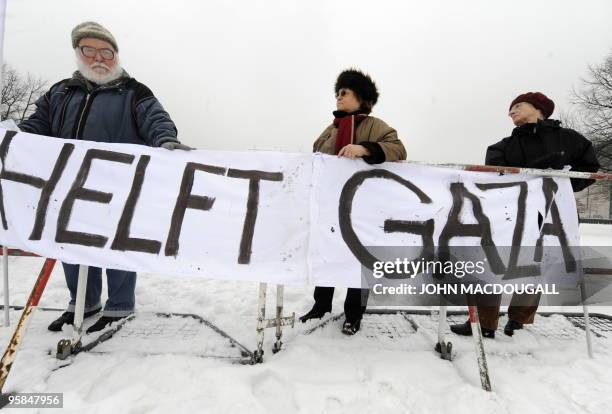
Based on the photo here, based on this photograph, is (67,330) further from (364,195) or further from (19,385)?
(364,195)

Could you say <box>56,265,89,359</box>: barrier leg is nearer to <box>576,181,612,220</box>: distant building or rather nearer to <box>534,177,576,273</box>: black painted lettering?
<box>534,177,576,273</box>: black painted lettering

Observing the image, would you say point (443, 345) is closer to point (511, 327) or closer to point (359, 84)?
point (511, 327)

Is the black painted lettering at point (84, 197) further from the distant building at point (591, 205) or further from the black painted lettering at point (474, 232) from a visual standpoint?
the distant building at point (591, 205)

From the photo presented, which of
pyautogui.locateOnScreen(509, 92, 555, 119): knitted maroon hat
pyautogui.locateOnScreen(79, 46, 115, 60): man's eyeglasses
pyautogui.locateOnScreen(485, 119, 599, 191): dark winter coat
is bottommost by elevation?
pyautogui.locateOnScreen(485, 119, 599, 191): dark winter coat

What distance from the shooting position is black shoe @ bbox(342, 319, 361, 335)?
276 cm

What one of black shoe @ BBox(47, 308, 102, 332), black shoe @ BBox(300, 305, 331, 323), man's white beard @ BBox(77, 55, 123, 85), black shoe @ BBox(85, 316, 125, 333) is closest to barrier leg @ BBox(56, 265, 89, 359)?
black shoe @ BBox(85, 316, 125, 333)

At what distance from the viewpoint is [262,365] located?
2.18 m

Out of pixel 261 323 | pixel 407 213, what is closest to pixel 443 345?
pixel 407 213

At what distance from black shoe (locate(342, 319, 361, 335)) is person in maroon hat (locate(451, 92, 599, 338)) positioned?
2.74 ft

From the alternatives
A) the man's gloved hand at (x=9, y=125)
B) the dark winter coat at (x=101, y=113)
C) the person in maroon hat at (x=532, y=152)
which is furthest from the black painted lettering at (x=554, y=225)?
the man's gloved hand at (x=9, y=125)

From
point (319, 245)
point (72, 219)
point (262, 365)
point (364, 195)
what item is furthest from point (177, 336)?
point (364, 195)

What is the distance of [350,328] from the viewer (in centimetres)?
277

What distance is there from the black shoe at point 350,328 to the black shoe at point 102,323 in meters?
1.92

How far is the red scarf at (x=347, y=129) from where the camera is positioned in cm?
272
